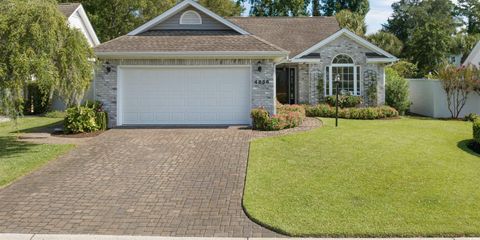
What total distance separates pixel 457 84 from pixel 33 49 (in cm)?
1760

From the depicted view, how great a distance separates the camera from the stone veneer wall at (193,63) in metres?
16.0

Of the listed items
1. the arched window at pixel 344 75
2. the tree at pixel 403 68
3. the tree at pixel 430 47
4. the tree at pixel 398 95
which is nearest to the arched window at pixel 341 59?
the arched window at pixel 344 75

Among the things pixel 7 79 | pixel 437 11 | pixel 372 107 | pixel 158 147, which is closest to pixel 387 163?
pixel 158 147

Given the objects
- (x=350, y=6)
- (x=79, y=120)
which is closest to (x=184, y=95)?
(x=79, y=120)

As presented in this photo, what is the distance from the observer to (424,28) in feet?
150

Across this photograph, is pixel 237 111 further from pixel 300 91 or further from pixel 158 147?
pixel 300 91

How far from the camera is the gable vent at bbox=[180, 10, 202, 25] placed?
1742 cm

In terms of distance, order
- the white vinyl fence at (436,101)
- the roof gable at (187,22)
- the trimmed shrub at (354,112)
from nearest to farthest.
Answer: the roof gable at (187,22) < the trimmed shrub at (354,112) < the white vinyl fence at (436,101)

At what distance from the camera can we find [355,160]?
10648 millimetres

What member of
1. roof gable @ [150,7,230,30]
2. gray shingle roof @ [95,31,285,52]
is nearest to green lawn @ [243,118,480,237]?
gray shingle roof @ [95,31,285,52]

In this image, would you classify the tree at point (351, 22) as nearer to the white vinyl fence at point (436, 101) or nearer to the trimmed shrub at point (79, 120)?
the white vinyl fence at point (436, 101)

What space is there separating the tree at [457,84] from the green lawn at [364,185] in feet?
24.0

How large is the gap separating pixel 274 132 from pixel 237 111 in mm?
2245

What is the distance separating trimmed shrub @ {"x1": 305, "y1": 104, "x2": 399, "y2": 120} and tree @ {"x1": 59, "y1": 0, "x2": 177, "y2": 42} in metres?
21.0
